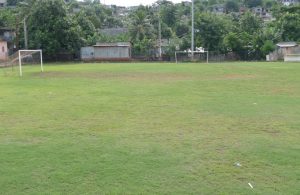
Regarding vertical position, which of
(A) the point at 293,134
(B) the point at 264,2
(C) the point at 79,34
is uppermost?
(B) the point at 264,2

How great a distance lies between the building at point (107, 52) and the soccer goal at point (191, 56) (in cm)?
631

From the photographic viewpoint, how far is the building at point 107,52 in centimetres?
5481

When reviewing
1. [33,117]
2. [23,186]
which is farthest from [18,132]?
[23,186]

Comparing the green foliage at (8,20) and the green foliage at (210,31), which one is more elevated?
the green foliage at (8,20)

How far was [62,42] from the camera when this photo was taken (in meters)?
53.7

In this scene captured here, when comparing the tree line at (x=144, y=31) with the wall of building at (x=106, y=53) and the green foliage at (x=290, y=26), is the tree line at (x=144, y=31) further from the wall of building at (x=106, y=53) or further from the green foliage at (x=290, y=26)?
the wall of building at (x=106, y=53)

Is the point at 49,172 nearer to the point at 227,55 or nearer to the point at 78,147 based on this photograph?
the point at 78,147

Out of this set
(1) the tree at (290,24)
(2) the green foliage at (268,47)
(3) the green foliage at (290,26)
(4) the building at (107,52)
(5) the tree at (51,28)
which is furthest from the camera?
(4) the building at (107,52)

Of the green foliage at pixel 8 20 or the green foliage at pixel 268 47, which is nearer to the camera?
the green foliage at pixel 268 47

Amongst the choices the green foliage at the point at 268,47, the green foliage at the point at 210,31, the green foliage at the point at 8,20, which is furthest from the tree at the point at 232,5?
the green foliage at the point at 8,20

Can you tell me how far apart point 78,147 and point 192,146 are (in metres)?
2.20

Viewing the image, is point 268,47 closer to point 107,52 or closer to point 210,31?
point 210,31

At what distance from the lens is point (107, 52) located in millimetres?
54938

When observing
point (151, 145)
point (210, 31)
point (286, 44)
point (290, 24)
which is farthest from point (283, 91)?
point (290, 24)
